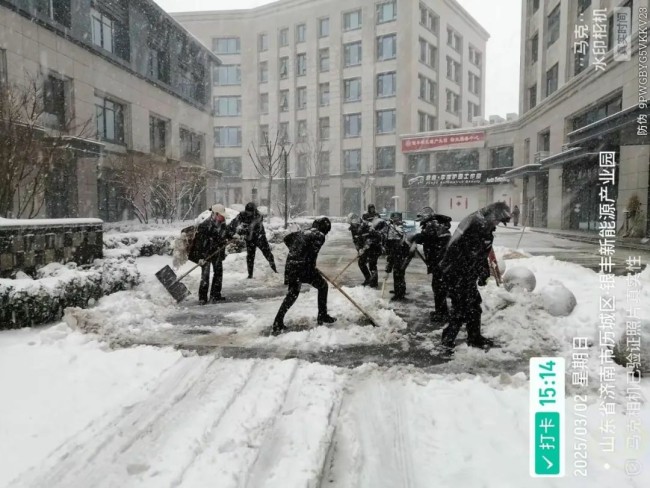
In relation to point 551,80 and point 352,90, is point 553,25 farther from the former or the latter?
point 352,90

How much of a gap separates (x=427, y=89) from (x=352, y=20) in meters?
10.3

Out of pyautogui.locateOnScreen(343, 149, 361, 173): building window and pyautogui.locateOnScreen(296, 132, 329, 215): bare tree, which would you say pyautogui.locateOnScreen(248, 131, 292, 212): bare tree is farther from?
pyautogui.locateOnScreen(343, 149, 361, 173): building window

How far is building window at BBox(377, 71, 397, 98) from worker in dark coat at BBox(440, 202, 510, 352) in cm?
4000

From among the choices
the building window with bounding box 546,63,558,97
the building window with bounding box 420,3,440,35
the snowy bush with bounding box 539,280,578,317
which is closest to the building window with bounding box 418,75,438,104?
the building window with bounding box 420,3,440,35

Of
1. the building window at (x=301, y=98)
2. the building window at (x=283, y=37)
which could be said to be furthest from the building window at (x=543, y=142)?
the building window at (x=283, y=37)

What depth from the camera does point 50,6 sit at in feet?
52.2

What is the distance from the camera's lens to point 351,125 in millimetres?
43750

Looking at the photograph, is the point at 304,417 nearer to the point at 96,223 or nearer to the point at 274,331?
the point at 274,331

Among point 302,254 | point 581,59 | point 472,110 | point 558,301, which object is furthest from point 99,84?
point 472,110

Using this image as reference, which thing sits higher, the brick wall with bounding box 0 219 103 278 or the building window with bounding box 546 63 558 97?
the building window with bounding box 546 63 558 97

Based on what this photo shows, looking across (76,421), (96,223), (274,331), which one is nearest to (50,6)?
(96,223)

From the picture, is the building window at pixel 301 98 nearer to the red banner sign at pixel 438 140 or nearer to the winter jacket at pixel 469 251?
the red banner sign at pixel 438 140

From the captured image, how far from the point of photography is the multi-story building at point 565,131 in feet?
48.6

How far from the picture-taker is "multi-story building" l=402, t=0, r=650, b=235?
Answer: 48.6 feet
